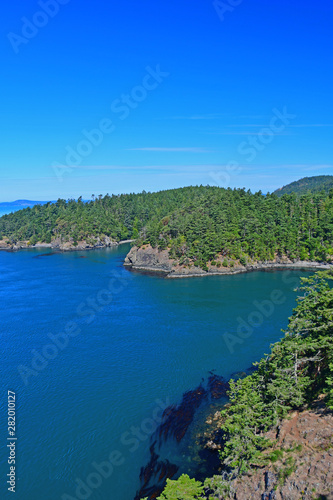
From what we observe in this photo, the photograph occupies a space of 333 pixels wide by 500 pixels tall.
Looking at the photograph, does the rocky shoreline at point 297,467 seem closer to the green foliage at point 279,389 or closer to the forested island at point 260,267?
the forested island at point 260,267

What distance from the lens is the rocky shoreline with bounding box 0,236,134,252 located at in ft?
558

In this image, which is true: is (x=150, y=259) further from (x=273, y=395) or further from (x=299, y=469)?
(x=299, y=469)

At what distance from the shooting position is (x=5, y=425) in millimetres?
37125

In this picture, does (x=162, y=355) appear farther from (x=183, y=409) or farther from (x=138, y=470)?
(x=138, y=470)

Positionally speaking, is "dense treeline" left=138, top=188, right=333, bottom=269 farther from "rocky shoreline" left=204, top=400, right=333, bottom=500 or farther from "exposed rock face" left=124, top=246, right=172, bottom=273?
"rocky shoreline" left=204, top=400, right=333, bottom=500

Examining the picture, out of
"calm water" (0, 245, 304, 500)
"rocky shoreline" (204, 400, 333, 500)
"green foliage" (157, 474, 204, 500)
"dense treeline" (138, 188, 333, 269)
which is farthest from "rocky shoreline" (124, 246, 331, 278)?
"green foliage" (157, 474, 204, 500)

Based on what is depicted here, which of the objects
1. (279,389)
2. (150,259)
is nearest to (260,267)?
(150,259)

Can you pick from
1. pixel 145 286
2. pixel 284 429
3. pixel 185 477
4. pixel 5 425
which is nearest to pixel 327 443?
pixel 284 429

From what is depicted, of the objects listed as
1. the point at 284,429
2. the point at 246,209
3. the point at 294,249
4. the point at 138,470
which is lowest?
the point at 138,470

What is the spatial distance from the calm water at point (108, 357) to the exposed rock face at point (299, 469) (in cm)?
973

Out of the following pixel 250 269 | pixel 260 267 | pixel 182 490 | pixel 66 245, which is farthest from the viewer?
pixel 66 245

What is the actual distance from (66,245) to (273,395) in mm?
153892

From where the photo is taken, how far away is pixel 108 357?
168ft

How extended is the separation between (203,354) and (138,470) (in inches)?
920
